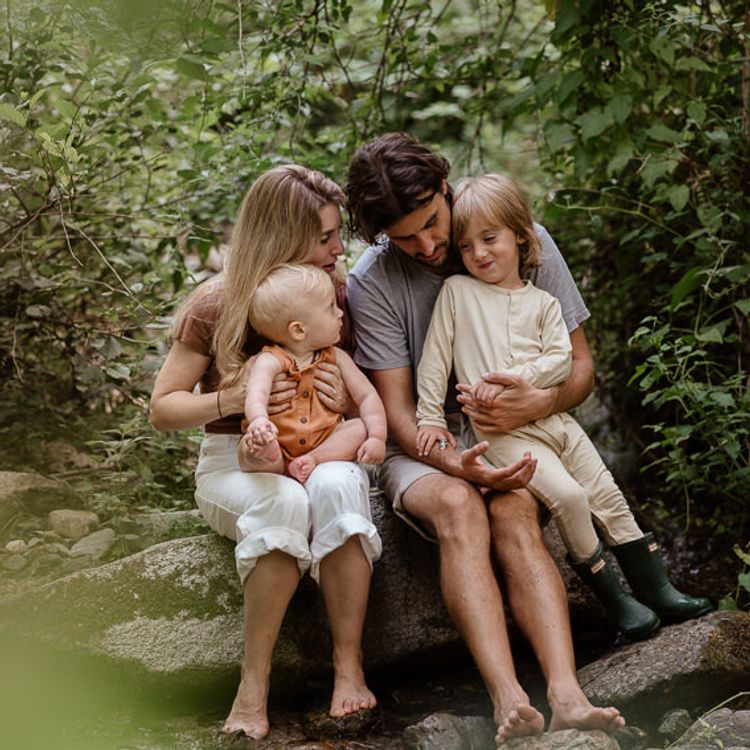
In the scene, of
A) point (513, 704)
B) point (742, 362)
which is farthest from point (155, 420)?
point (742, 362)

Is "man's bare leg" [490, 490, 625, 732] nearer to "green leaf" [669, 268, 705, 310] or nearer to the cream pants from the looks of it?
the cream pants

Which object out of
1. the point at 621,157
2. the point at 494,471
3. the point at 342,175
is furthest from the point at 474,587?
the point at 342,175

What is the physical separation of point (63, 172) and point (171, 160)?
1838mm

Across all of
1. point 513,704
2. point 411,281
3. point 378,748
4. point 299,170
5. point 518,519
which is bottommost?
point 378,748

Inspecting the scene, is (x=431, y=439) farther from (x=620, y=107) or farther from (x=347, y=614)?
(x=620, y=107)

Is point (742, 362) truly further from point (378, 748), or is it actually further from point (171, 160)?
point (171, 160)

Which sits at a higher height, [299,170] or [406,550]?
[299,170]

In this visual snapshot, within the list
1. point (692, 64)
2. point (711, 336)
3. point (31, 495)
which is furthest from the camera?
point (692, 64)

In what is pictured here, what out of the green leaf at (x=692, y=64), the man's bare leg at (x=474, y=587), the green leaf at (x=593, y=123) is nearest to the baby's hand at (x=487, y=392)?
the man's bare leg at (x=474, y=587)

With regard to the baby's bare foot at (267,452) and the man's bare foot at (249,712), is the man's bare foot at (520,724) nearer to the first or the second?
the man's bare foot at (249,712)

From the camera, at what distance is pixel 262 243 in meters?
2.94

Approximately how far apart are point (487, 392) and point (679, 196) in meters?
1.44

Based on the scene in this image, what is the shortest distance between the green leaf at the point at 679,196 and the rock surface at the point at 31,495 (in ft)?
8.26

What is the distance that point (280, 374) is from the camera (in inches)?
112
